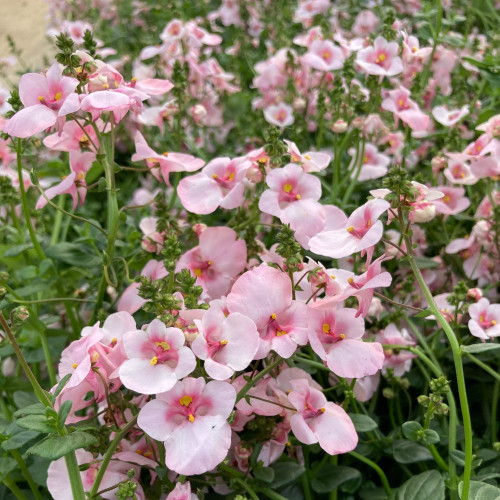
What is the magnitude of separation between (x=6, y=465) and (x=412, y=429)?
548 millimetres

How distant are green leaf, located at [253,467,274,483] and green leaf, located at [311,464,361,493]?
0.10 m

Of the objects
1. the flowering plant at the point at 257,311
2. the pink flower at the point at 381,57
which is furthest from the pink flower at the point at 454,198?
the pink flower at the point at 381,57

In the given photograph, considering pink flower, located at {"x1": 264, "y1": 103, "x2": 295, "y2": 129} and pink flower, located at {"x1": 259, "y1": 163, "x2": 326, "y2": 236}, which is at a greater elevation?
pink flower, located at {"x1": 259, "y1": 163, "x2": 326, "y2": 236}

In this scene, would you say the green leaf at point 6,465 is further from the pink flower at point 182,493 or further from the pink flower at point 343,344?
the pink flower at point 343,344

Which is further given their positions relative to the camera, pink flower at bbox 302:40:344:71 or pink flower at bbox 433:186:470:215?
pink flower at bbox 302:40:344:71

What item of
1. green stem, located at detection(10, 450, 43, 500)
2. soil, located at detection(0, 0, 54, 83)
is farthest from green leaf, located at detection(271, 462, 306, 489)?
soil, located at detection(0, 0, 54, 83)

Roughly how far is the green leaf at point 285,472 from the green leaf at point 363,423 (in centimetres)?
9

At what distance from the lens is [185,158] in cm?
100

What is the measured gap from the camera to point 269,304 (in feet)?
2.37

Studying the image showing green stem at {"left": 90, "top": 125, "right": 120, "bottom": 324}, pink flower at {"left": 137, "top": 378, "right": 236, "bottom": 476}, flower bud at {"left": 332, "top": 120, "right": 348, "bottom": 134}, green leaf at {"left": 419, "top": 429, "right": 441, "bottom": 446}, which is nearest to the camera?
pink flower at {"left": 137, "top": 378, "right": 236, "bottom": 476}

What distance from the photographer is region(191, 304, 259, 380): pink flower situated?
25.8 inches

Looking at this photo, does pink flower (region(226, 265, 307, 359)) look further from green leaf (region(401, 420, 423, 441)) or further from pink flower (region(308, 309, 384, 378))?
green leaf (region(401, 420, 423, 441))

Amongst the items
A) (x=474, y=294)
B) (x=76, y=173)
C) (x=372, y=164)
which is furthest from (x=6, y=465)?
(x=372, y=164)

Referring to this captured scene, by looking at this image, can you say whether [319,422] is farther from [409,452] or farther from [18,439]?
[18,439]
